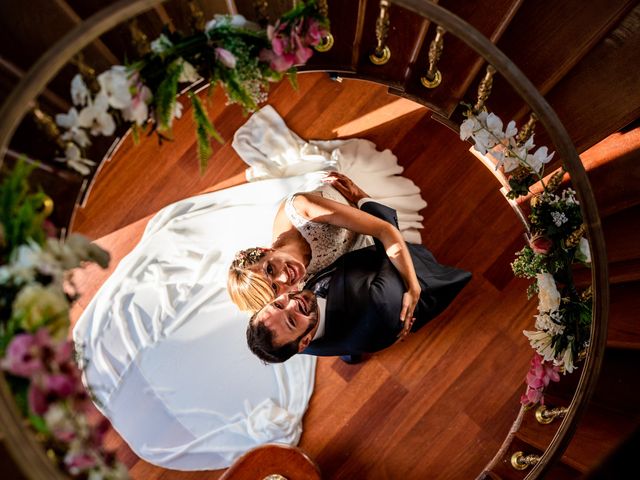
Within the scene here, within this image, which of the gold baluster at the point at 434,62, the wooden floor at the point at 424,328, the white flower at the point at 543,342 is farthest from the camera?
the wooden floor at the point at 424,328

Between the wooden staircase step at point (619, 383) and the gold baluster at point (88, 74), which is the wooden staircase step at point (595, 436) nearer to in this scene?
the wooden staircase step at point (619, 383)

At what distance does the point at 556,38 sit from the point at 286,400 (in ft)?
7.98

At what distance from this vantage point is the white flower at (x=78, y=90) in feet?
7.57

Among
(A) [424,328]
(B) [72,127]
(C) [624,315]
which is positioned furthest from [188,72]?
(C) [624,315]

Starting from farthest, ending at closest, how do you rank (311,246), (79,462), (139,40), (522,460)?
(522,460) → (311,246) → (139,40) → (79,462)

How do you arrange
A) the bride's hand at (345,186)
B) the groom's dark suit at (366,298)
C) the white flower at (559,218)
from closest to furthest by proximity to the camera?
the white flower at (559,218) → the groom's dark suit at (366,298) → the bride's hand at (345,186)

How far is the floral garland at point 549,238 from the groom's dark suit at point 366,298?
58 cm

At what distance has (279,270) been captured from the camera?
2871 millimetres

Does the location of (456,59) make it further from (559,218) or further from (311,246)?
(311,246)

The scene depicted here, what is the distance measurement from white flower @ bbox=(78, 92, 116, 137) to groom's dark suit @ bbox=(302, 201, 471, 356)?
1.28m

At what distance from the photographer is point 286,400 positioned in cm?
361

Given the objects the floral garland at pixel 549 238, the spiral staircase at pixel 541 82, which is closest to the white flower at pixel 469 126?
the floral garland at pixel 549 238

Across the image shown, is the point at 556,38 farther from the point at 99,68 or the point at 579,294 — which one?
the point at 99,68

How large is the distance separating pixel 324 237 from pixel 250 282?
0.48 metres
